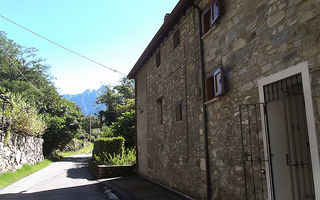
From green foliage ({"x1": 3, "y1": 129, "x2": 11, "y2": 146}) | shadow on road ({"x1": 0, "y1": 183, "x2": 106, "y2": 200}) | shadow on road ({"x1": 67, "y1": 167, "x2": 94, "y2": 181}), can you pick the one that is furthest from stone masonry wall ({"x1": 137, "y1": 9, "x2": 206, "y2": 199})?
green foliage ({"x1": 3, "y1": 129, "x2": 11, "y2": 146})

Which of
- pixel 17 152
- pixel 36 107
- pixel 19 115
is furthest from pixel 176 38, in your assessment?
pixel 36 107

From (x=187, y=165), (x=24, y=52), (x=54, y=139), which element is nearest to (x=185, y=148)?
(x=187, y=165)

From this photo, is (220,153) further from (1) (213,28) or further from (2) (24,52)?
(2) (24,52)

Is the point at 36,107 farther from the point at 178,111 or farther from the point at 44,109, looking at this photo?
the point at 178,111

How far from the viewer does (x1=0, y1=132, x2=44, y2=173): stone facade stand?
1269cm

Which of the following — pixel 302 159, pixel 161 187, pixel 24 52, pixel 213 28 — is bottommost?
pixel 161 187

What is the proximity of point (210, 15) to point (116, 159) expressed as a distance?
1026 cm

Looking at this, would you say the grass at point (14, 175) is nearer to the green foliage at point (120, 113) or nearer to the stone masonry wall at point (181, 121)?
the green foliage at point (120, 113)

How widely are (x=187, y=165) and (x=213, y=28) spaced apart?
4.29m

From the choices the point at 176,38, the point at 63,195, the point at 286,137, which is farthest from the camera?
the point at 176,38

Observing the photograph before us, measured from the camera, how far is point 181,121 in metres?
8.74

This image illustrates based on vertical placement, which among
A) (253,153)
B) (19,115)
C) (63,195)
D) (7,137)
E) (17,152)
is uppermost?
(19,115)

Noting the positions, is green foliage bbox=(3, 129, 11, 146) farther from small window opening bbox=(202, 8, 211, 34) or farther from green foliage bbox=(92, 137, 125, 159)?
small window opening bbox=(202, 8, 211, 34)

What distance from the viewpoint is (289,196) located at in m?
4.54
